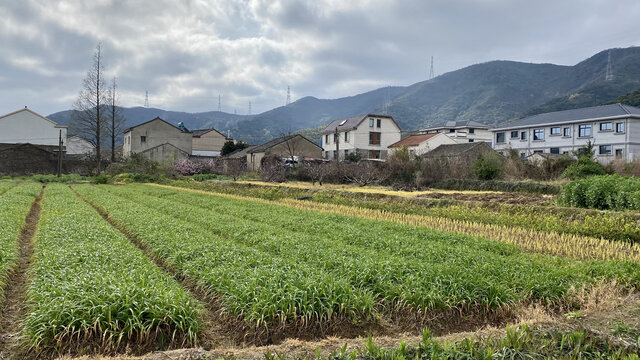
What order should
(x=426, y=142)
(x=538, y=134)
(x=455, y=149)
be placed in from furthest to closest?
(x=426, y=142) < (x=538, y=134) < (x=455, y=149)

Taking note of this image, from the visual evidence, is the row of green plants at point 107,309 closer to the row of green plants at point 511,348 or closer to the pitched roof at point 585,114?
the row of green plants at point 511,348

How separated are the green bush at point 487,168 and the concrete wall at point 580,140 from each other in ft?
31.0

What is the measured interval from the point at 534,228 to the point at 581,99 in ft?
303

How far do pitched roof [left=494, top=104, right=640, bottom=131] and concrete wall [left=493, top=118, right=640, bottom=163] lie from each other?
541 mm

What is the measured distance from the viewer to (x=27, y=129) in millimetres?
60875

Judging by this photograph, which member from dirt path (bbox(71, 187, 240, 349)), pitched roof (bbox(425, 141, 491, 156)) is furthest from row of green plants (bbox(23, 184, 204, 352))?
pitched roof (bbox(425, 141, 491, 156))

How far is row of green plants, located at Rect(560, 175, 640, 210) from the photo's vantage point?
1248 cm

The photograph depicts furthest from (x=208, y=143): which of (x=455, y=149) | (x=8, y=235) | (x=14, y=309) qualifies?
(x=14, y=309)

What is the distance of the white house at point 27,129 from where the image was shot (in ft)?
195

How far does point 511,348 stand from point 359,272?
2.47 metres

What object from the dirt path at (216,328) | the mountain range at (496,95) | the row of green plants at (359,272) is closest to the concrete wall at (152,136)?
the mountain range at (496,95)

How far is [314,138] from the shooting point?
102750 millimetres

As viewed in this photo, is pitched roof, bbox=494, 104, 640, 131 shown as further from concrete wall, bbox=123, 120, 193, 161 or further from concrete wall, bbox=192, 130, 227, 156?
concrete wall, bbox=192, 130, 227, 156

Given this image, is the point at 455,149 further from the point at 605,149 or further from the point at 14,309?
the point at 14,309
